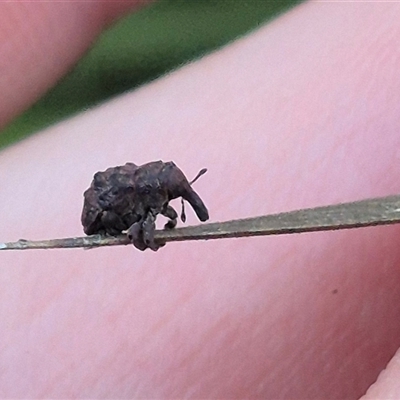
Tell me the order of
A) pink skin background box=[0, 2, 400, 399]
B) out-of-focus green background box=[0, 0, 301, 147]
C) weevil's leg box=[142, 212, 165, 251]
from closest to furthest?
weevil's leg box=[142, 212, 165, 251]
pink skin background box=[0, 2, 400, 399]
out-of-focus green background box=[0, 0, 301, 147]

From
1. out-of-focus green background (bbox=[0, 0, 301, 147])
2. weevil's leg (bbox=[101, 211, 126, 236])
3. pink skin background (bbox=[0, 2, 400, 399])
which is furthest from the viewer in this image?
out-of-focus green background (bbox=[0, 0, 301, 147])

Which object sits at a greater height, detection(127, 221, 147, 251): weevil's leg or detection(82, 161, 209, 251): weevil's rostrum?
detection(82, 161, 209, 251): weevil's rostrum

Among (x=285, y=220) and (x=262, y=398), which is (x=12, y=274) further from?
(x=285, y=220)

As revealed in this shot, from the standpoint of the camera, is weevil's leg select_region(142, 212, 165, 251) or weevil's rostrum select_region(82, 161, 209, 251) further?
weevil's rostrum select_region(82, 161, 209, 251)

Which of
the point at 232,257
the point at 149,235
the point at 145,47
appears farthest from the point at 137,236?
the point at 145,47

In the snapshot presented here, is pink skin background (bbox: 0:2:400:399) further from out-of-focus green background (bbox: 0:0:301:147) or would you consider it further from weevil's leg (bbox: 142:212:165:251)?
out-of-focus green background (bbox: 0:0:301:147)

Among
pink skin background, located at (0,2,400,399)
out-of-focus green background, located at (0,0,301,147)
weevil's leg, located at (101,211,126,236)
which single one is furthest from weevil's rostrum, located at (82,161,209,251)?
Answer: out-of-focus green background, located at (0,0,301,147)

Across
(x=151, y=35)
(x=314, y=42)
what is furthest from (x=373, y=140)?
(x=151, y=35)
